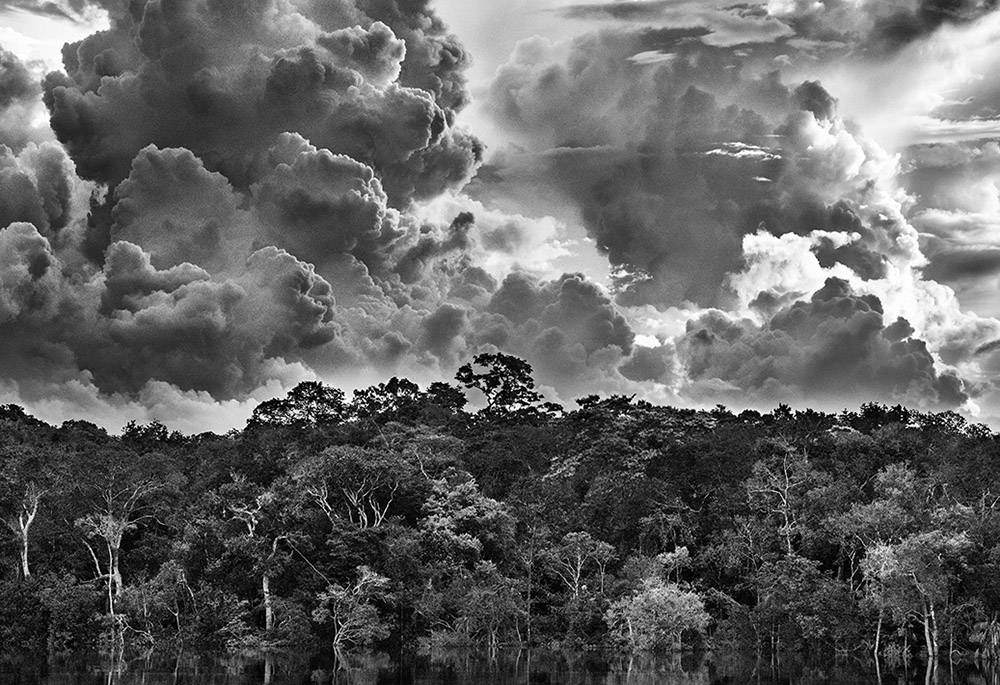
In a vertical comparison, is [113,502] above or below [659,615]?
above

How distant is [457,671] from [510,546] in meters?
12.8

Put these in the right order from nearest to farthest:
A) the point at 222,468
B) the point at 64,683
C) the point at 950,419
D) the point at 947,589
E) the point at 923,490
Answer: the point at 64,683 → the point at 947,589 → the point at 923,490 → the point at 222,468 → the point at 950,419

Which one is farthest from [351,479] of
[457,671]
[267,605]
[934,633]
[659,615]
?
[934,633]

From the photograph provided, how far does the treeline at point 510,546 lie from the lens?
49.1 m

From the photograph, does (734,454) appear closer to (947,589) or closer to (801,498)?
(801,498)

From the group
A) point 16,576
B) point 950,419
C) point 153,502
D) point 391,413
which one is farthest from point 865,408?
point 16,576

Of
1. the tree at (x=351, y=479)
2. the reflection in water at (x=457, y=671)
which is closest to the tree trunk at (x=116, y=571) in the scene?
the reflection in water at (x=457, y=671)

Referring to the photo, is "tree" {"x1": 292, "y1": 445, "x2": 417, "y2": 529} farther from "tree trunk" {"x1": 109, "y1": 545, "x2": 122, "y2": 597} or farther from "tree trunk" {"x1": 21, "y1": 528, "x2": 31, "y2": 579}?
"tree trunk" {"x1": 21, "y1": 528, "x2": 31, "y2": 579}

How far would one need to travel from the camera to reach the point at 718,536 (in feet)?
185

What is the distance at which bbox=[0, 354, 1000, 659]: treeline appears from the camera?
161 feet

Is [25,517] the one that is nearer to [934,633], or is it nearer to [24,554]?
[24,554]

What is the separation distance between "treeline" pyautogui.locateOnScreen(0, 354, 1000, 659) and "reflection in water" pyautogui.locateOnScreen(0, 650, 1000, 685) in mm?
2250

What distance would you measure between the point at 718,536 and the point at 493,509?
10.3 metres

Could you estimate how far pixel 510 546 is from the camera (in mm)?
56031
